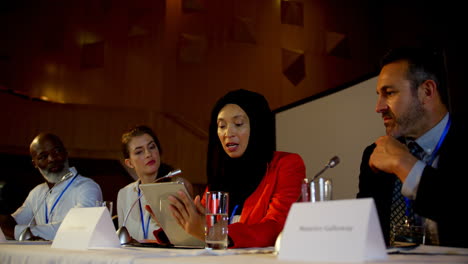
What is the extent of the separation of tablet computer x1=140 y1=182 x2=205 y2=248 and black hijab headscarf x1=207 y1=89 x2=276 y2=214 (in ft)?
1.26

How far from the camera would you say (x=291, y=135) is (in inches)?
176

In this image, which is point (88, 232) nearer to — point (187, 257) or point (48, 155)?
point (187, 257)

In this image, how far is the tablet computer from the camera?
163cm

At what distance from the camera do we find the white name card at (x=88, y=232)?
1438 mm

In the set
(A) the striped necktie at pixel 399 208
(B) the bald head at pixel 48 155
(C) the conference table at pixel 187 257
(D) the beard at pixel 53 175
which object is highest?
(B) the bald head at pixel 48 155

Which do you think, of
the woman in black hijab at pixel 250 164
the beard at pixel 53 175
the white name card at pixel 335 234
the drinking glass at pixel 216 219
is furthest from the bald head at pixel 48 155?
the white name card at pixel 335 234

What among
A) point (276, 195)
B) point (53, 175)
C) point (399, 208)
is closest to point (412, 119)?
point (399, 208)

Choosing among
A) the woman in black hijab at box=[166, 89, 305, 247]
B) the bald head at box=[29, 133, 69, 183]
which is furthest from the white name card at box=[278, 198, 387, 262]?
the bald head at box=[29, 133, 69, 183]

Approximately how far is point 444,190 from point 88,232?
1.08m

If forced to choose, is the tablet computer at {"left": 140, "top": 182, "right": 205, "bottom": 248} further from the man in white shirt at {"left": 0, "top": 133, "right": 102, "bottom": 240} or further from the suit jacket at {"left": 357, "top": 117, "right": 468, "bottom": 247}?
the man in white shirt at {"left": 0, "top": 133, "right": 102, "bottom": 240}

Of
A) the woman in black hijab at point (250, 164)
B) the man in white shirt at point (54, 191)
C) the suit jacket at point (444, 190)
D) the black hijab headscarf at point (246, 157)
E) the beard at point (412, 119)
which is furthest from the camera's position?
the man in white shirt at point (54, 191)

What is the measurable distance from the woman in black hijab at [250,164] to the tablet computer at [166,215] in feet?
1.02

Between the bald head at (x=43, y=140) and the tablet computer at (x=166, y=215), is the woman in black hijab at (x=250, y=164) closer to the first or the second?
the tablet computer at (x=166, y=215)

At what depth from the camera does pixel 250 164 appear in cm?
208
